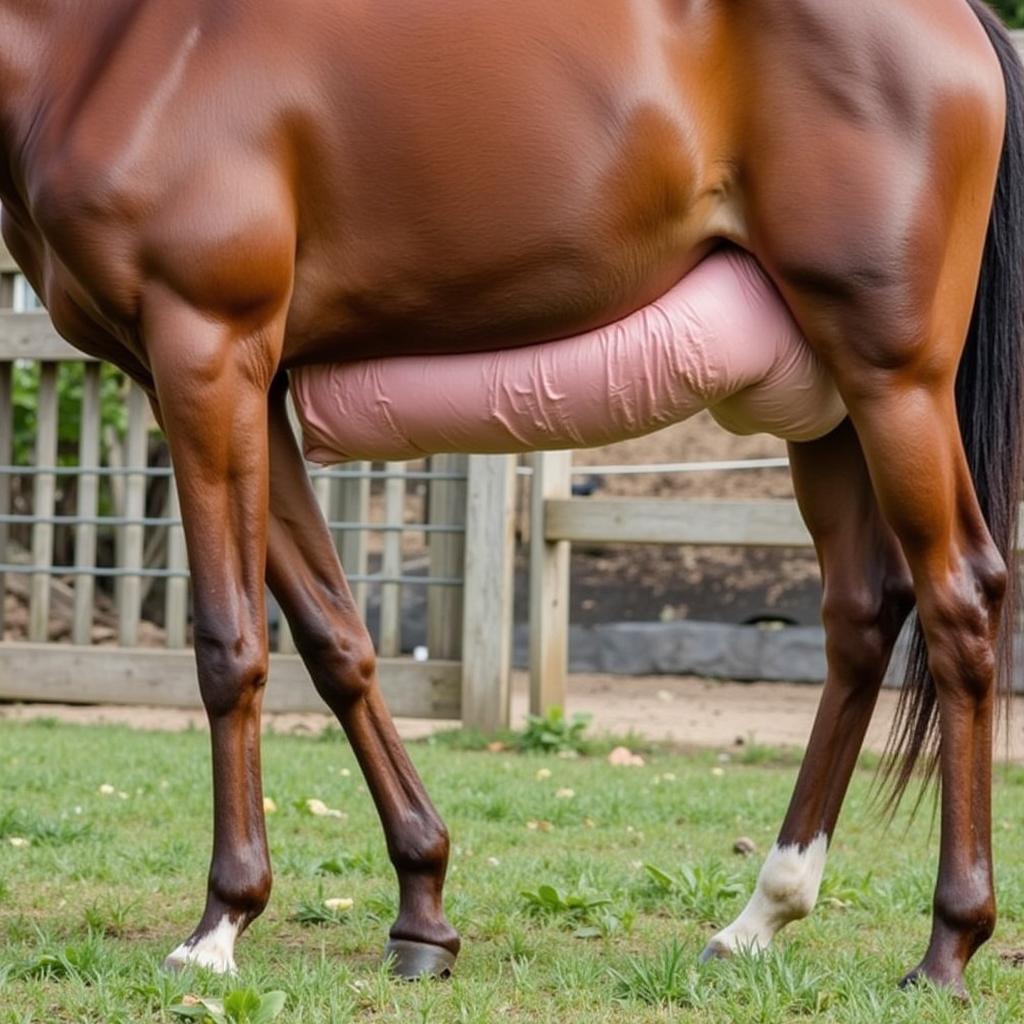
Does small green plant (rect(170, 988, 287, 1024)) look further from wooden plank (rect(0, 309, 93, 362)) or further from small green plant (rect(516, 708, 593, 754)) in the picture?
wooden plank (rect(0, 309, 93, 362))

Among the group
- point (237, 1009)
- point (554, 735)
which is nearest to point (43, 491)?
point (554, 735)

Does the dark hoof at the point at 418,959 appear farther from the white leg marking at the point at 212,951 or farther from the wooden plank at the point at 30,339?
the wooden plank at the point at 30,339

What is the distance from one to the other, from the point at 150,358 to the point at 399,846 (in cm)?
101

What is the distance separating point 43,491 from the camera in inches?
289

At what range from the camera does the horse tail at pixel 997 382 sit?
2.92 meters

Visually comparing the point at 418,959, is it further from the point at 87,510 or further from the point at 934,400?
the point at 87,510

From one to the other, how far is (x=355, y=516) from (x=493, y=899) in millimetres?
3874

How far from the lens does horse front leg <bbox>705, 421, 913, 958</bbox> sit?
9.70ft

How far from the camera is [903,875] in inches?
150

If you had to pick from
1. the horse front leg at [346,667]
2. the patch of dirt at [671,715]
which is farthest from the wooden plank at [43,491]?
the horse front leg at [346,667]

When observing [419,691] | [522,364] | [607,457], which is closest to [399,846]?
[522,364]

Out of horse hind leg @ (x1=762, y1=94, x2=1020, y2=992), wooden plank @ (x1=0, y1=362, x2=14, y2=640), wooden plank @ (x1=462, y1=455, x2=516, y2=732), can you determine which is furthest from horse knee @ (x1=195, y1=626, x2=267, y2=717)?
wooden plank @ (x1=0, y1=362, x2=14, y2=640)

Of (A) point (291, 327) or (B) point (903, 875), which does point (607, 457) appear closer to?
(B) point (903, 875)

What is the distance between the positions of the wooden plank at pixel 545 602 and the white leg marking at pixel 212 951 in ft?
13.2
